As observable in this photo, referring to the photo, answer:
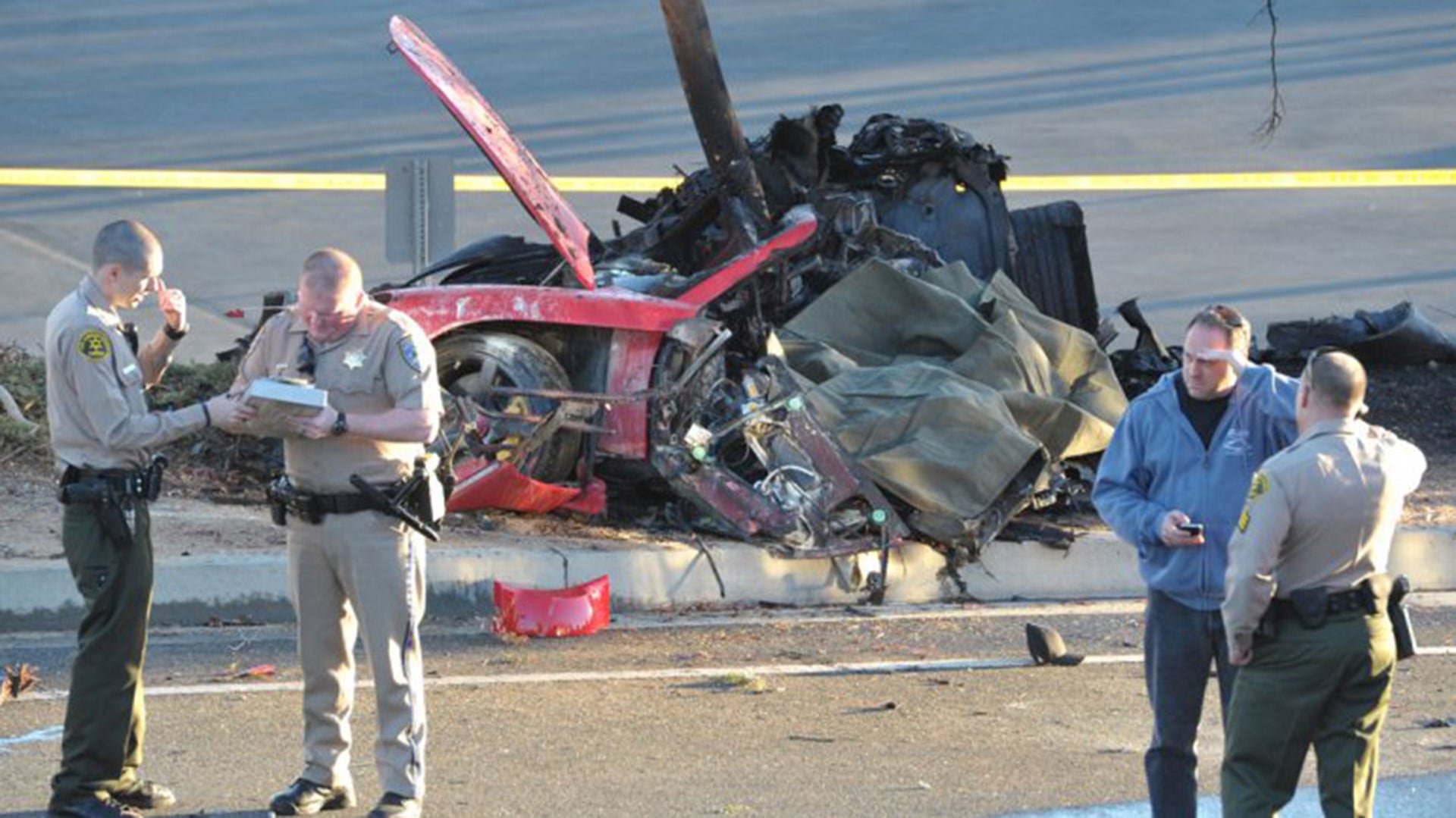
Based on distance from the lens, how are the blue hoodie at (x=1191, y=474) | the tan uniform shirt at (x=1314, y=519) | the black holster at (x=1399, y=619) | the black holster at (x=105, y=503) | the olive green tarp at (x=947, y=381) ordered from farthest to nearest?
the olive green tarp at (x=947, y=381)
the black holster at (x=105, y=503)
the blue hoodie at (x=1191, y=474)
the black holster at (x=1399, y=619)
the tan uniform shirt at (x=1314, y=519)

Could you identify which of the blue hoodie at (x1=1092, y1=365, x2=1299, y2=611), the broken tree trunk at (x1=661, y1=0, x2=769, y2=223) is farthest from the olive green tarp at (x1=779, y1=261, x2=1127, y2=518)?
the blue hoodie at (x1=1092, y1=365, x2=1299, y2=611)

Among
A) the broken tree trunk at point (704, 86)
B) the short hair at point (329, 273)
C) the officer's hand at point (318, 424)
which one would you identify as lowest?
the officer's hand at point (318, 424)

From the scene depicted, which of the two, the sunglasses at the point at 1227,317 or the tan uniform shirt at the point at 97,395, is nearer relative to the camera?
the sunglasses at the point at 1227,317

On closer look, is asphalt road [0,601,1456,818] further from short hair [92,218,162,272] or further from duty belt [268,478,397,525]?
short hair [92,218,162,272]

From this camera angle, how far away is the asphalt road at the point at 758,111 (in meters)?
18.2

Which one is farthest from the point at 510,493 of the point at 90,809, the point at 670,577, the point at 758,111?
the point at 758,111

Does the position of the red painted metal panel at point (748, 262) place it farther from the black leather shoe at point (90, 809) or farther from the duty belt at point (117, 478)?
the black leather shoe at point (90, 809)

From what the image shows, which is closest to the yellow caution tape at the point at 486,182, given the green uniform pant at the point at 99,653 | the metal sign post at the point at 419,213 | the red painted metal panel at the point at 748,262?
the metal sign post at the point at 419,213

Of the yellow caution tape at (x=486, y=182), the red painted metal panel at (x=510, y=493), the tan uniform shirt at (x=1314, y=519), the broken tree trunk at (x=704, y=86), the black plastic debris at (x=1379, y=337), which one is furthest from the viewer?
the yellow caution tape at (x=486, y=182)

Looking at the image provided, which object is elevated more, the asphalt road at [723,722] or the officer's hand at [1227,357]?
the officer's hand at [1227,357]

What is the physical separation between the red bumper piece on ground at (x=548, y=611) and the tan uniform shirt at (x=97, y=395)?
2848 mm

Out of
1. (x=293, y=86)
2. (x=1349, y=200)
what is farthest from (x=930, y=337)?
(x=293, y=86)

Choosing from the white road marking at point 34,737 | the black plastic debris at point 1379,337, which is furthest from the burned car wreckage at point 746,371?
the white road marking at point 34,737

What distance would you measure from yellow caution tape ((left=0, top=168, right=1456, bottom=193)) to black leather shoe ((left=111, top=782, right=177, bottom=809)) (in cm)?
1332
